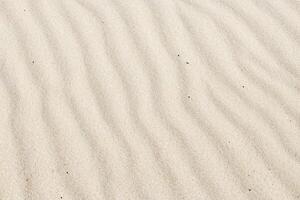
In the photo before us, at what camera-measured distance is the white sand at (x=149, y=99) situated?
273 cm

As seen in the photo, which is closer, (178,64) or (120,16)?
(178,64)

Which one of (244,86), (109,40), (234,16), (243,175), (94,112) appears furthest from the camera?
(234,16)

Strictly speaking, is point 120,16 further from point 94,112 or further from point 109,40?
point 94,112

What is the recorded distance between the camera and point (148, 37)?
347 cm

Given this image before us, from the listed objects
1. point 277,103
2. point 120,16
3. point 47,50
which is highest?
point 277,103

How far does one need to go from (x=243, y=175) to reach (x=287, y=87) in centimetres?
73

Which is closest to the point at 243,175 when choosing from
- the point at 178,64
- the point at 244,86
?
the point at 244,86

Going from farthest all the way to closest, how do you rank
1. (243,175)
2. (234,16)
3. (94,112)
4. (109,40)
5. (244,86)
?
(234,16), (109,40), (244,86), (94,112), (243,175)

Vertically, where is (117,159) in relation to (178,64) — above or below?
below

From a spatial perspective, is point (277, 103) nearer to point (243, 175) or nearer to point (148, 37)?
point (243, 175)

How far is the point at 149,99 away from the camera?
10.2 feet

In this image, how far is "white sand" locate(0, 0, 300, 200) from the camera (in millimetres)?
2734

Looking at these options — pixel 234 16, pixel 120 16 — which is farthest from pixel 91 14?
pixel 234 16

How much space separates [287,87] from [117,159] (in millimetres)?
1169
